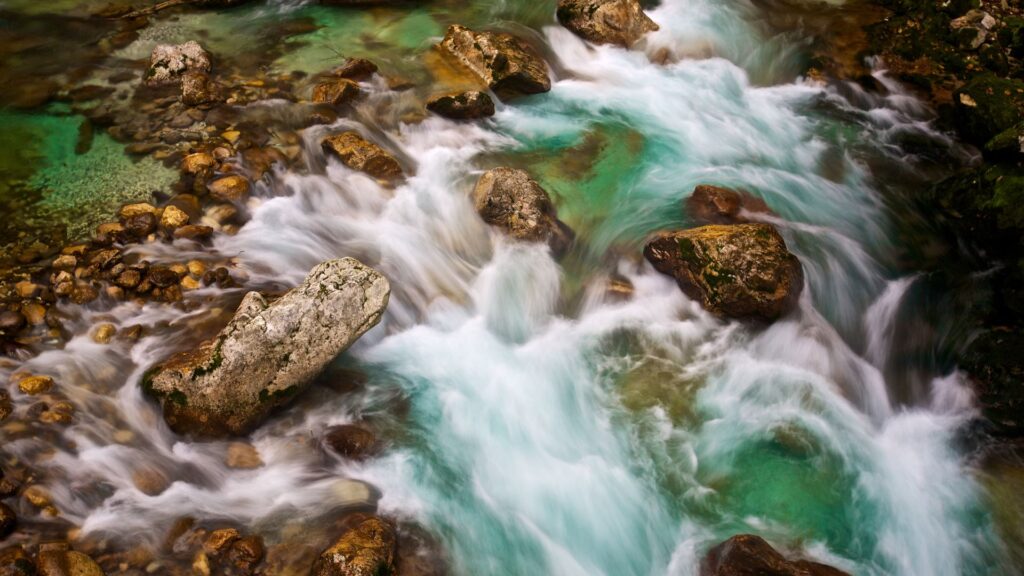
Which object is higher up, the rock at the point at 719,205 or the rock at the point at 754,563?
the rock at the point at 719,205

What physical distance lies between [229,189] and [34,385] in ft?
9.87

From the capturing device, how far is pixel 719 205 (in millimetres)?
8164

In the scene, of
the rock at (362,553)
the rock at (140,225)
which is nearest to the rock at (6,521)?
the rock at (362,553)

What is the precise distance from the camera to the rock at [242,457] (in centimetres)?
534

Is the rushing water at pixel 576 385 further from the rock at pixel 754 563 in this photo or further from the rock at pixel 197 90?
the rock at pixel 197 90

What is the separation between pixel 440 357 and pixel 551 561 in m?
2.32

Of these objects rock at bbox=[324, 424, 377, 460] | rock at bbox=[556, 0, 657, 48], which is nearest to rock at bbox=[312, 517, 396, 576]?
rock at bbox=[324, 424, 377, 460]

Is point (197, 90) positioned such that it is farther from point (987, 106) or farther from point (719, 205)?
point (987, 106)

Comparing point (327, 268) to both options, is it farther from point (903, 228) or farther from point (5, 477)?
point (903, 228)

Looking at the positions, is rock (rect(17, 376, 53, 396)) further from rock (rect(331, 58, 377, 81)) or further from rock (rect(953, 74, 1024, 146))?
rock (rect(953, 74, 1024, 146))

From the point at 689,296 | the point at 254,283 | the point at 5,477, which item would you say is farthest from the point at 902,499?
the point at 5,477

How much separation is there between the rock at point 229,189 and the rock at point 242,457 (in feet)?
10.9

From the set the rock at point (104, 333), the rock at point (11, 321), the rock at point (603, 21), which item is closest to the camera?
the rock at point (11, 321)

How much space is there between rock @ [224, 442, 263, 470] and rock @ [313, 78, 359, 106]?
5.41 meters
